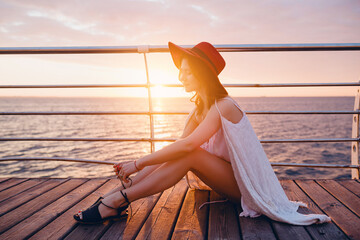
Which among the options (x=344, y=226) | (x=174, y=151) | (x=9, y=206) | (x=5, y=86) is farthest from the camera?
(x=5, y=86)

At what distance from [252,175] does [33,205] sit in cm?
147

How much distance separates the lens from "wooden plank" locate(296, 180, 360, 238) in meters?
1.33

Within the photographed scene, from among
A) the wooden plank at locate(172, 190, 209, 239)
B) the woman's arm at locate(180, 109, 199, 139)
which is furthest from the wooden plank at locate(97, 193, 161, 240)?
the woman's arm at locate(180, 109, 199, 139)

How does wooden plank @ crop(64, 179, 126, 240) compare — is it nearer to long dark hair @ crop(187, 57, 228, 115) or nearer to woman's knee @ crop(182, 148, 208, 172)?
woman's knee @ crop(182, 148, 208, 172)

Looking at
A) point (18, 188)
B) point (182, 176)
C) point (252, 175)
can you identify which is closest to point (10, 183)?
point (18, 188)

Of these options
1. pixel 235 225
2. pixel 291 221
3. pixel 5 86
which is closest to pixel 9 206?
pixel 5 86

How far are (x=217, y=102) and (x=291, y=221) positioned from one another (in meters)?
0.79

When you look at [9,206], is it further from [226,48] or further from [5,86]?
[226,48]

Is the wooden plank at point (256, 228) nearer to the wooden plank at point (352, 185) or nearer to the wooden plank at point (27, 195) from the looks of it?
the wooden plank at point (352, 185)

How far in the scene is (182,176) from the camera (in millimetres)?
1528

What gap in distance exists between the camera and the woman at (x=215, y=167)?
4.73 feet

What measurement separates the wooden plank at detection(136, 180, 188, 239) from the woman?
161 millimetres

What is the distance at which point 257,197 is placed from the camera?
1.44 meters

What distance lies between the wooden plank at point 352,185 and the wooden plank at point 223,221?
101cm
